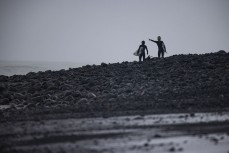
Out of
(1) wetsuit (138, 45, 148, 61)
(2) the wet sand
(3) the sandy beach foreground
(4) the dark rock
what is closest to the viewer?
(2) the wet sand

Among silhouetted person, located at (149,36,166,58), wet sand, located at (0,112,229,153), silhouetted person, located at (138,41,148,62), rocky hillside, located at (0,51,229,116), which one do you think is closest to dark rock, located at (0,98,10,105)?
rocky hillside, located at (0,51,229,116)

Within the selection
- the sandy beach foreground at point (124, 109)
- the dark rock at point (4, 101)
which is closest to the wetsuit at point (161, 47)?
the sandy beach foreground at point (124, 109)

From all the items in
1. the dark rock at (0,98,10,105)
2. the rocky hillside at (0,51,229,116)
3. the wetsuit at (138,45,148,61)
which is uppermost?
the wetsuit at (138,45,148,61)

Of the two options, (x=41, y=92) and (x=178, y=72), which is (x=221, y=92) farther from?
(x=41, y=92)

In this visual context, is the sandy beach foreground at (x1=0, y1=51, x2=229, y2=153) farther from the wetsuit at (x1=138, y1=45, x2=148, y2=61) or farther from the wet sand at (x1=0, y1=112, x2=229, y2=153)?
the wetsuit at (x1=138, y1=45, x2=148, y2=61)

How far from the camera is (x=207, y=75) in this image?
73.2ft

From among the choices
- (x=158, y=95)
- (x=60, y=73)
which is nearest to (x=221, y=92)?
(x=158, y=95)

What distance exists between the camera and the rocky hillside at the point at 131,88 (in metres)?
15.2

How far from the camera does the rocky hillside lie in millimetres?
15219

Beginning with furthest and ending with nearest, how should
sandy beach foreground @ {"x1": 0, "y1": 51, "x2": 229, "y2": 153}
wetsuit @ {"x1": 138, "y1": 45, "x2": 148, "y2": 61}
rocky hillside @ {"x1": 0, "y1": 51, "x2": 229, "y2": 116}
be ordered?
wetsuit @ {"x1": 138, "y1": 45, "x2": 148, "y2": 61} < rocky hillside @ {"x1": 0, "y1": 51, "x2": 229, "y2": 116} < sandy beach foreground @ {"x1": 0, "y1": 51, "x2": 229, "y2": 153}

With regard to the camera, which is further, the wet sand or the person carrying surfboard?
the person carrying surfboard

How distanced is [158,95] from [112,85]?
4.27 m

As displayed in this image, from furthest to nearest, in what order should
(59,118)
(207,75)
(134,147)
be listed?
(207,75) → (59,118) → (134,147)

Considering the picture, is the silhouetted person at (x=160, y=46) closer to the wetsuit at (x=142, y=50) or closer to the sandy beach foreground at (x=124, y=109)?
the wetsuit at (x=142, y=50)
